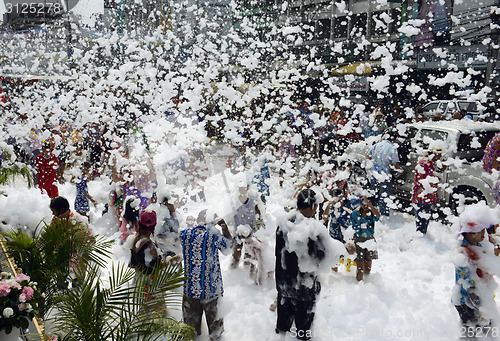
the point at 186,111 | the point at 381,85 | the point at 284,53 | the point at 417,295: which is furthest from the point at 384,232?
the point at 284,53

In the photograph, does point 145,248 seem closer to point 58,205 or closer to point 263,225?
point 58,205

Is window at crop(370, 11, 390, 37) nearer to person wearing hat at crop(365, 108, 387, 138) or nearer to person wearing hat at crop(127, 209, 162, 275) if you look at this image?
person wearing hat at crop(365, 108, 387, 138)

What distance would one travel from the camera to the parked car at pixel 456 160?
6.25m

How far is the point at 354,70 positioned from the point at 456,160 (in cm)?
1129

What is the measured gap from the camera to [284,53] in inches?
968

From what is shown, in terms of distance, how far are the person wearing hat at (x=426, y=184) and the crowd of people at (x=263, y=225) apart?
15mm

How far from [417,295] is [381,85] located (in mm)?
11943

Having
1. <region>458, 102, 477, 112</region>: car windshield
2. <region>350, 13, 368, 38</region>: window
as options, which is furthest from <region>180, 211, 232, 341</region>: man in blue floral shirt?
<region>350, 13, 368, 38</region>: window

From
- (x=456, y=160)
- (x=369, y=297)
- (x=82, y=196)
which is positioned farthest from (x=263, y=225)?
(x=82, y=196)

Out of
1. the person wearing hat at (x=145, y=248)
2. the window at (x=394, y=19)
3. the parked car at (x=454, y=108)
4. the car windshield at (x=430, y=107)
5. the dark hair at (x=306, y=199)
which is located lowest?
the car windshield at (x=430, y=107)

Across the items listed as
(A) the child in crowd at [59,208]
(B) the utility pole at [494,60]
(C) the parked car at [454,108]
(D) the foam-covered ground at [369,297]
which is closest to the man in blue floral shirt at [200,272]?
(D) the foam-covered ground at [369,297]

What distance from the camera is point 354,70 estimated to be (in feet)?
55.7

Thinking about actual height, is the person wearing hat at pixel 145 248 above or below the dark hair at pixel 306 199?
below

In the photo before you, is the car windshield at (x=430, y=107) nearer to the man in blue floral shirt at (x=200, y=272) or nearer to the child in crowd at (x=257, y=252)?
the child in crowd at (x=257, y=252)
